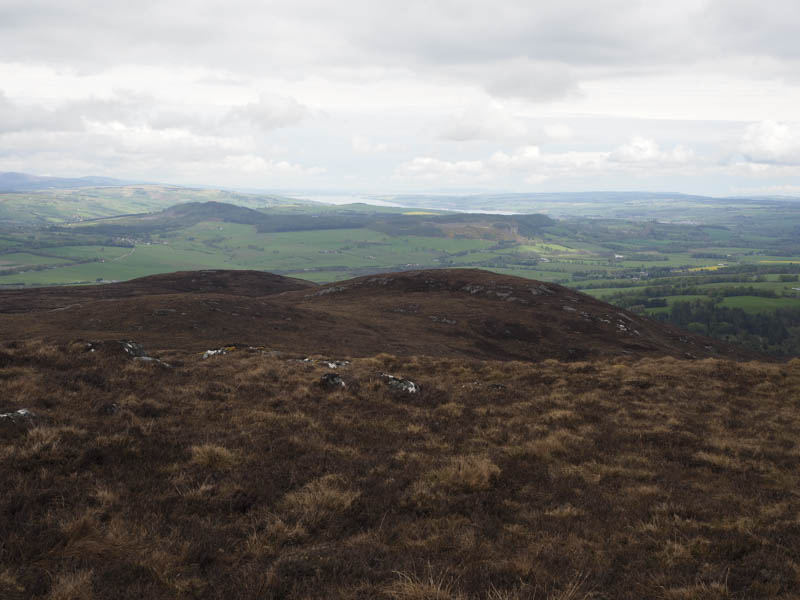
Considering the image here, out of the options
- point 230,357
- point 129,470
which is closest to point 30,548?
point 129,470

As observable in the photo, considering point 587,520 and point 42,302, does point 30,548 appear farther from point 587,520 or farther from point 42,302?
point 42,302

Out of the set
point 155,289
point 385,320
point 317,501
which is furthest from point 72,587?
point 155,289

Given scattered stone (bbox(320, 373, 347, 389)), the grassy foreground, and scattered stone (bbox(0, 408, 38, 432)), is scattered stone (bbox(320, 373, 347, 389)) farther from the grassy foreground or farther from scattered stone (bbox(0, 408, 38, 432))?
scattered stone (bbox(0, 408, 38, 432))

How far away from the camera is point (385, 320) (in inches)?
2334

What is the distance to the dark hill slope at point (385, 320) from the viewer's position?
44.4 m

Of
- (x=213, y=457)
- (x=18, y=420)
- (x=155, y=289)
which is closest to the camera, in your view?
(x=213, y=457)

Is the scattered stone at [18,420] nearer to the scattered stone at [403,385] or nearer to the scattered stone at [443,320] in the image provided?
the scattered stone at [403,385]

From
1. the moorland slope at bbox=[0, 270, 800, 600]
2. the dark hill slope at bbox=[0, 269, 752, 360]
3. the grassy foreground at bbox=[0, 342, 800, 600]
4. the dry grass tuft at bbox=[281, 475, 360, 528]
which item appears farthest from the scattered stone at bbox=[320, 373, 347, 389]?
the dark hill slope at bbox=[0, 269, 752, 360]

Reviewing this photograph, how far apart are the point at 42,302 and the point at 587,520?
89.7 metres

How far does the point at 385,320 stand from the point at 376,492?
48.8 m

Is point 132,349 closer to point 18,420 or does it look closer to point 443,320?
point 18,420

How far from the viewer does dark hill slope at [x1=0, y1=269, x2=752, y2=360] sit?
44.4 metres

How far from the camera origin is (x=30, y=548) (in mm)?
7336

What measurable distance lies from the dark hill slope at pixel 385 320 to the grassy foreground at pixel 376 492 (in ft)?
72.7
